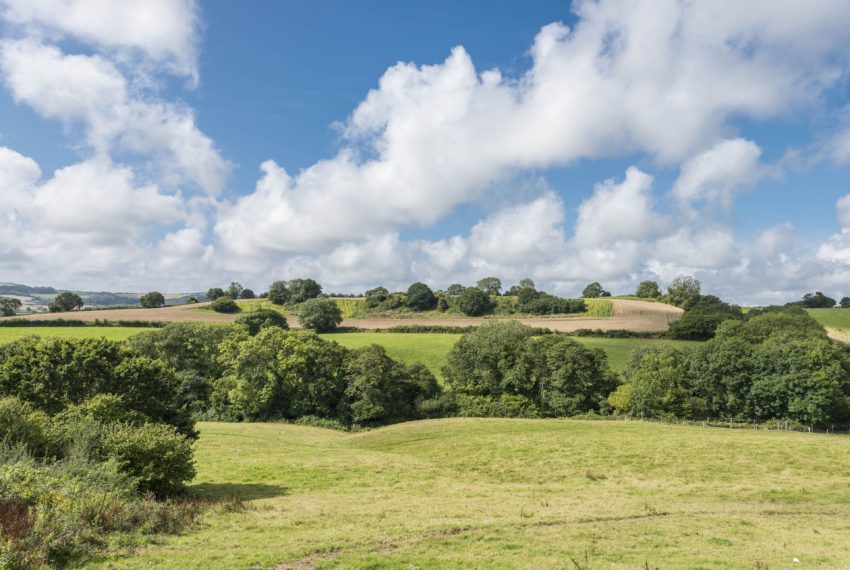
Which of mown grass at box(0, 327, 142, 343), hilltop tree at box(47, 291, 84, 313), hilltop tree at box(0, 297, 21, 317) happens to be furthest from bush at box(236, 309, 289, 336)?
hilltop tree at box(47, 291, 84, 313)

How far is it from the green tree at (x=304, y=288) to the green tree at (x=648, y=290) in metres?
111

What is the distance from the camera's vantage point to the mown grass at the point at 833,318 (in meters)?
115

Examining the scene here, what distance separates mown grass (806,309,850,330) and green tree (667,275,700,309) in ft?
93.6

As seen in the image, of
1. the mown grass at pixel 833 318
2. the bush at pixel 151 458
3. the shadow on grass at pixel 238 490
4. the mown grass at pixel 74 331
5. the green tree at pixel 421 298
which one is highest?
the green tree at pixel 421 298

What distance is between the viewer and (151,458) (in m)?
22.9

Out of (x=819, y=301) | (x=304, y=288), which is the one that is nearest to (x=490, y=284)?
(x=304, y=288)

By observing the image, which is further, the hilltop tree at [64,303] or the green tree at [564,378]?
the hilltop tree at [64,303]

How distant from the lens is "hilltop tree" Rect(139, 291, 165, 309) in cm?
15462

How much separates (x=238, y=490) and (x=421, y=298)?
378ft

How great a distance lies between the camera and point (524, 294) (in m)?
140

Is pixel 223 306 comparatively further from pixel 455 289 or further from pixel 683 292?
pixel 683 292

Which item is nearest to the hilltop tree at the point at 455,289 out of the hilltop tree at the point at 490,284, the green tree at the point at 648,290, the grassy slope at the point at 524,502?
the hilltop tree at the point at 490,284

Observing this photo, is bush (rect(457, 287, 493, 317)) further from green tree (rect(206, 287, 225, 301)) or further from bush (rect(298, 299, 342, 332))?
green tree (rect(206, 287, 225, 301))

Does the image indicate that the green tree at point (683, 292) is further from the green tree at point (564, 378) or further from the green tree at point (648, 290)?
the green tree at point (564, 378)
